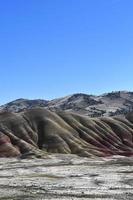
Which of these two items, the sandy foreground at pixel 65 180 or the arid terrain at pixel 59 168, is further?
the arid terrain at pixel 59 168

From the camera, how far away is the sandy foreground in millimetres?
75125

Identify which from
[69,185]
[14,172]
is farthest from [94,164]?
[69,185]

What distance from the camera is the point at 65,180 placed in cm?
9981

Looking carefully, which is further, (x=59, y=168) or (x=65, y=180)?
(x=59, y=168)

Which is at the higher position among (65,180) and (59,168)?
(65,180)

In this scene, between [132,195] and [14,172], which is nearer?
[132,195]

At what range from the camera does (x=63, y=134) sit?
197 meters

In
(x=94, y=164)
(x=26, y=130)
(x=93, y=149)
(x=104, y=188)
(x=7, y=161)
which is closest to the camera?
(x=104, y=188)

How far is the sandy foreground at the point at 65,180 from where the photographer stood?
75125 mm

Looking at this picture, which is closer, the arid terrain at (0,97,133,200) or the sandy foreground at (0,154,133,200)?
the sandy foreground at (0,154,133,200)

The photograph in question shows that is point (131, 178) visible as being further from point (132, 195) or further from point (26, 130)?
point (26, 130)

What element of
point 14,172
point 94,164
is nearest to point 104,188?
point 14,172

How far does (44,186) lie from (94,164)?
54838 mm

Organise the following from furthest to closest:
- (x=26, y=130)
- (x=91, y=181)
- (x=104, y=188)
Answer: (x=26, y=130)
(x=91, y=181)
(x=104, y=188)
